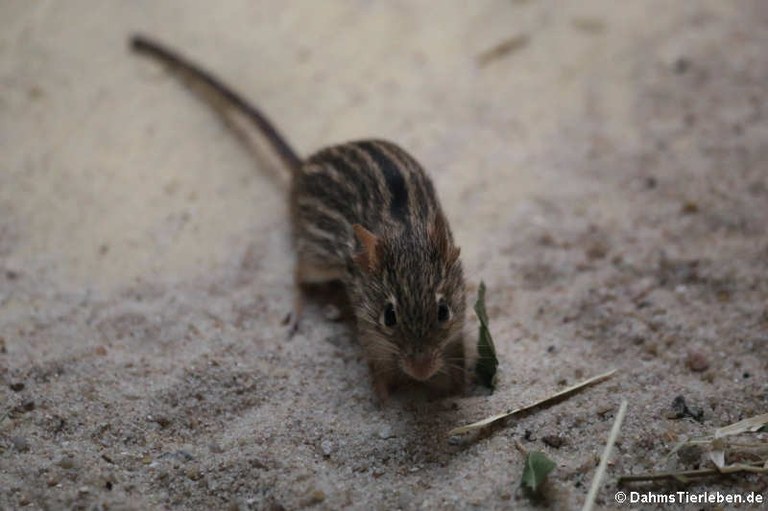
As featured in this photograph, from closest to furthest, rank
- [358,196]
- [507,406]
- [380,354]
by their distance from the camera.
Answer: [507,406] → [380,354] → [358,196]

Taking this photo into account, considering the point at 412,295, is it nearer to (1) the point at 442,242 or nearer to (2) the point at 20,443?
(1) the point at 442,242

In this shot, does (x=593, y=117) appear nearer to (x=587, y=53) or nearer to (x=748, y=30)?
(x=587, y=53)

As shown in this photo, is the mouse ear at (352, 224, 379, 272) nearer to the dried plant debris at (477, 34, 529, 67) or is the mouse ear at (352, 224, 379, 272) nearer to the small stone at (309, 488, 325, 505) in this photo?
the small stone at (309, 488, 325, 505)

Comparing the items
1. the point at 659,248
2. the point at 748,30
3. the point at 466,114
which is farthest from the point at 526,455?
the point at 748,30

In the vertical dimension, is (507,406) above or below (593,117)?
below

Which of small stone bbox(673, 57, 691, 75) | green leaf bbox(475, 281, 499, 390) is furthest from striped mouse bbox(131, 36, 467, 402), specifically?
small stone bbox(673, 57, 691, 75)

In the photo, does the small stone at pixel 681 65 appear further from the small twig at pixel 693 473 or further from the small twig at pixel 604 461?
the small twig at pixel 693 473

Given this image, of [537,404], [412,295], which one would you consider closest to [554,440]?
[537,404]

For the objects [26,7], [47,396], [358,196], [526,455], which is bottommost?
[526,455]
